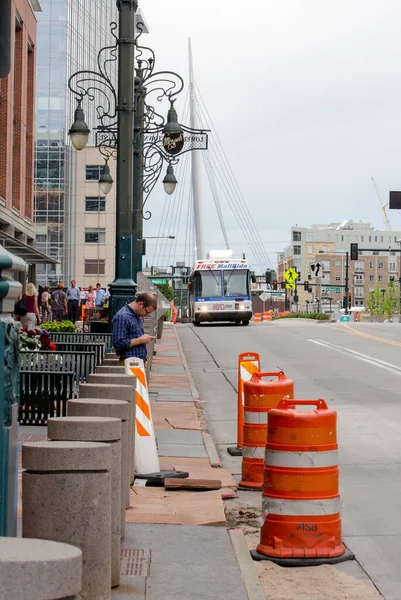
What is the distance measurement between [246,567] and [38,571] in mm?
3974

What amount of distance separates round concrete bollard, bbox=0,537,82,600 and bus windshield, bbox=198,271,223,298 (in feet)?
151

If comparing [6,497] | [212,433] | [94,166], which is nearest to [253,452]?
[212,433]

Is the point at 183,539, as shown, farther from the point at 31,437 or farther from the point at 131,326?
the point at 31,437

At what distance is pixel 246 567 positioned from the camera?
21.4 ft

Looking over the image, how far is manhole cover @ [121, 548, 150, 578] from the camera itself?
6.22 metres

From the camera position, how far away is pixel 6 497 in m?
3.74

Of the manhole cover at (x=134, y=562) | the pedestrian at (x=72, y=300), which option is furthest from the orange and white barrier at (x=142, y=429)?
the pedestrian at (x=72, y=300)

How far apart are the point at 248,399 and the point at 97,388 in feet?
8.04

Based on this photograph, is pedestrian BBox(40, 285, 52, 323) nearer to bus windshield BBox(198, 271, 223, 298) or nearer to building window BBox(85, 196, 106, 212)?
bus windshield BBox(198, 271, 223, 298)

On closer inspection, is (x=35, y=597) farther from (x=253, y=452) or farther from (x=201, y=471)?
(x=201, y=471)

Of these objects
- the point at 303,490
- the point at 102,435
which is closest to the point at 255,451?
the point at 303,490

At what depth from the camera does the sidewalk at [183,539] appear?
5.97m

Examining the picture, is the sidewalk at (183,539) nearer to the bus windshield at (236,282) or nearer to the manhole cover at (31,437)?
the manhole cover at (31,437)

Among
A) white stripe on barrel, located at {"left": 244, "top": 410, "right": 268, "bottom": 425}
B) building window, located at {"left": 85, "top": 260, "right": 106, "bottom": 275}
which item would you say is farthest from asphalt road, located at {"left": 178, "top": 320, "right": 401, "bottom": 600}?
building window, located at {"left": 85, "top": 260, "right": 106, "bottom": 275}
